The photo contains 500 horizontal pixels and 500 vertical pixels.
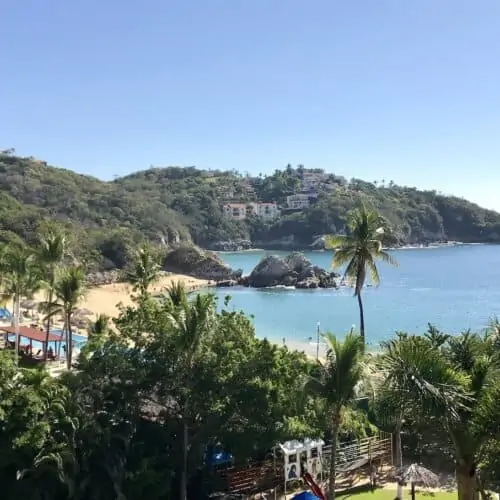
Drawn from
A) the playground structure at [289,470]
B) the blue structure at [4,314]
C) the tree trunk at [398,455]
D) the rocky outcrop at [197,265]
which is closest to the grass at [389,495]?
the tree trunk at [398,455]

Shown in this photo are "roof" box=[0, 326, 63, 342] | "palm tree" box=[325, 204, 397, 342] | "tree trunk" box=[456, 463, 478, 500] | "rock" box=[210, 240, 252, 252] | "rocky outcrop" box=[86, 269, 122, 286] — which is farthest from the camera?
"rock" box=[210, 240, 252, 252]

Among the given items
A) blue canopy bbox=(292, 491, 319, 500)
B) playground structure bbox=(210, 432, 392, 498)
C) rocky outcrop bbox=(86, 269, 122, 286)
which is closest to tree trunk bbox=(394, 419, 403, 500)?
playground structure bbox=(210, 432, 392, 498)

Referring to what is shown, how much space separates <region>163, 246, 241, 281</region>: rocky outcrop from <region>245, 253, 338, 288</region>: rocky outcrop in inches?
265

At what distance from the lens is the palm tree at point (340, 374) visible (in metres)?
14.0

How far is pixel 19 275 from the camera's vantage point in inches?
1194

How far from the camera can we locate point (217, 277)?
10094cm

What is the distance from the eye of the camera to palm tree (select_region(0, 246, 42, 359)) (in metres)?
30.3

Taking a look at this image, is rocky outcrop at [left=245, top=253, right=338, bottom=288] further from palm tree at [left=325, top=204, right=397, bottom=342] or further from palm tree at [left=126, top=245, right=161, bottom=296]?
palm tree at [left=325, top=204, right=397, bottom=342]

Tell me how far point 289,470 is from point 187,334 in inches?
200

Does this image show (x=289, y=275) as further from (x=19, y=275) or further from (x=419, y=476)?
(x=419, y=476)

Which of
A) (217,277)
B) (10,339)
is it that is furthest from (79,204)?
(10,339)

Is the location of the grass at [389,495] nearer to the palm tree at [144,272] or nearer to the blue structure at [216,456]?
the blue structure at [216,456]

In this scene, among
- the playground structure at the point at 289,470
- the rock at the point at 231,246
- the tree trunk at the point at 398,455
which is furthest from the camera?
the rock at the point at 231,246

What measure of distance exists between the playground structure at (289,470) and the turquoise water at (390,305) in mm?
23943
